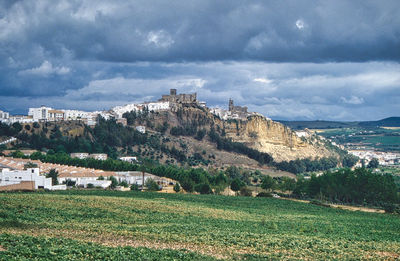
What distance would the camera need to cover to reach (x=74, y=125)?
5866 inches

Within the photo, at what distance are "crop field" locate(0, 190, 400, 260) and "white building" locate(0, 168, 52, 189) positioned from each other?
82.3ft

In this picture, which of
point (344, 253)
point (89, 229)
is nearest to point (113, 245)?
point (89, 229)

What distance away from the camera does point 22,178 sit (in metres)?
68.9

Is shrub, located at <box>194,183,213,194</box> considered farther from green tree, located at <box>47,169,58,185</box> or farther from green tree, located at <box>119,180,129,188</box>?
green tree, located at <box>47,169,58,185</box>

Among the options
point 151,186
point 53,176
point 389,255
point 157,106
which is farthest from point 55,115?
point 389,255

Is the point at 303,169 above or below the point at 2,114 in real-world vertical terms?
below

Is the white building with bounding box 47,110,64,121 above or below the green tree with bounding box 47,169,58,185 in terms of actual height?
above

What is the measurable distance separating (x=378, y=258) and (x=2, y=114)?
14912 cm

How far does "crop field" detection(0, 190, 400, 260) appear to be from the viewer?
22.0 metres

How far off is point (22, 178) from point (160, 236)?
47.3 metres

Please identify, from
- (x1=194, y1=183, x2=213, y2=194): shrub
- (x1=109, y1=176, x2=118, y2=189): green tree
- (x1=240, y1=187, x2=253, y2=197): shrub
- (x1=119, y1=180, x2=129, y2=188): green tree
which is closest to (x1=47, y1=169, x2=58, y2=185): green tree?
(x1=109, y1=176, x2=118, y2=189): green tree

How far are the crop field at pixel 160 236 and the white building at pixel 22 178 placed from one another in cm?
2510

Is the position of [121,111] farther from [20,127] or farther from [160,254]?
[160,254]

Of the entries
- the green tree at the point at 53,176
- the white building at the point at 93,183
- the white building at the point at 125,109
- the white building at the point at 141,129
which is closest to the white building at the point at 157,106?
the white building at the point at 125,109
